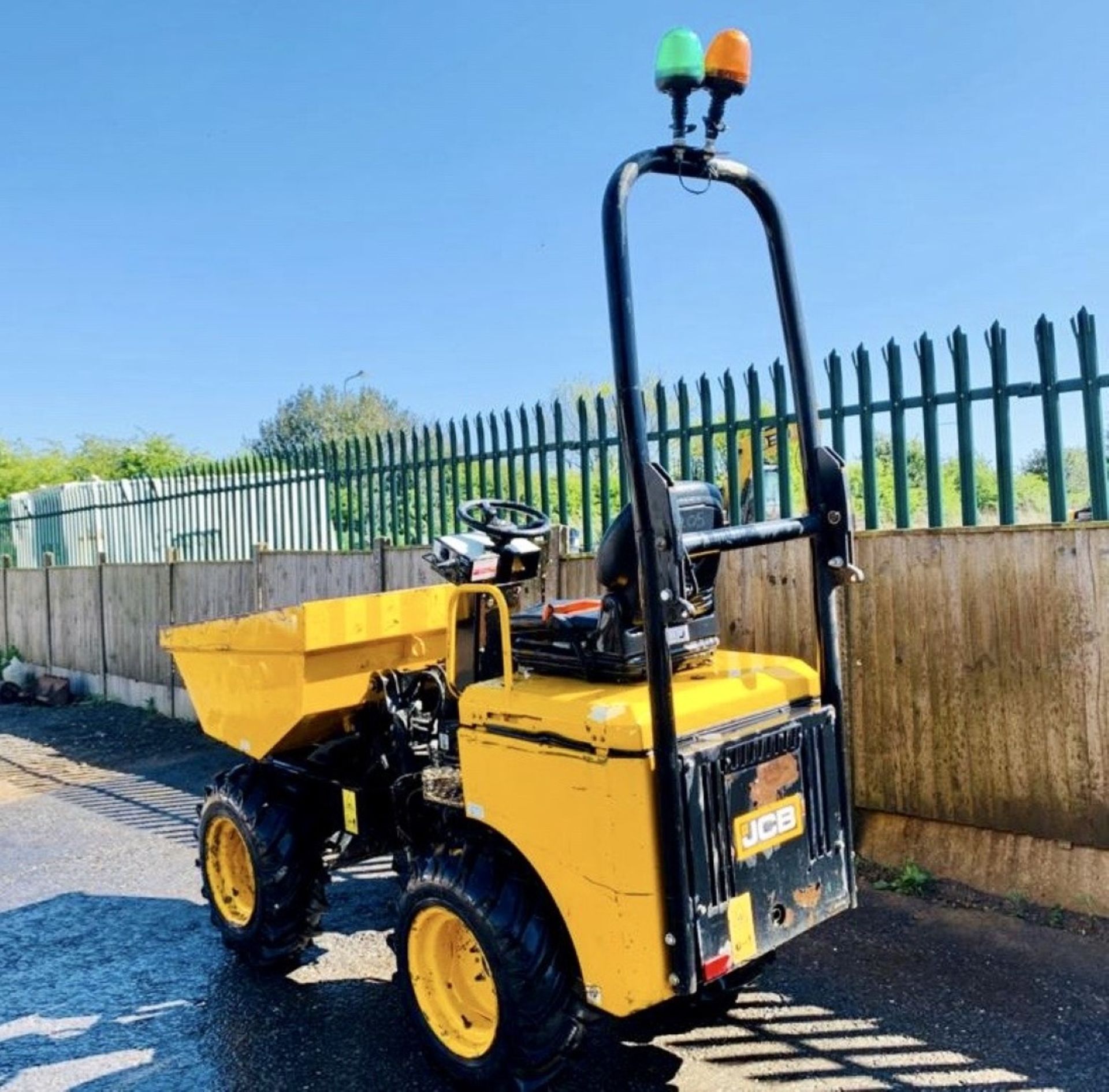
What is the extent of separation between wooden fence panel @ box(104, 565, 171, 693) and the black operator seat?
8.30 metres

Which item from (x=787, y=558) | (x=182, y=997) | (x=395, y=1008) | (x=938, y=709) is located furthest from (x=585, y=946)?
(x=787, y=558)

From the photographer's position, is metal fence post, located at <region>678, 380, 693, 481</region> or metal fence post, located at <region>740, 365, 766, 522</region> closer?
metal fence post, located at <region>740, 365, 766, 522</region>

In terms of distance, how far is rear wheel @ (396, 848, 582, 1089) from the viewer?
9.81ft

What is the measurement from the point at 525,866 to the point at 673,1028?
100 cm

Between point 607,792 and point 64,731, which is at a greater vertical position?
point 607,792

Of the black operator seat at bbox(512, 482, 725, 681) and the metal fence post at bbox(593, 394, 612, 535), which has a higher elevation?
the metal fence post at bbox(593, 394, 612, 535)

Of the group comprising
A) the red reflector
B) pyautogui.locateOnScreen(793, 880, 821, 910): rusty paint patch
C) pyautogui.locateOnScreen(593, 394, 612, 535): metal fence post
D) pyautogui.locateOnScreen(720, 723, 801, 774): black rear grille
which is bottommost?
the red reflector

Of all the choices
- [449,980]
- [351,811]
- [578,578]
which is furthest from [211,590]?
[449,980]

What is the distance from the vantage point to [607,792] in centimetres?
274

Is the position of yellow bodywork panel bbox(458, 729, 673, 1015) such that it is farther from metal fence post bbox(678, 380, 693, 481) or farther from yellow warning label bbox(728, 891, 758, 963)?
metal fence post bbox(678, 380, 693, 481)

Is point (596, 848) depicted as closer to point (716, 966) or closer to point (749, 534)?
point (716, 966)

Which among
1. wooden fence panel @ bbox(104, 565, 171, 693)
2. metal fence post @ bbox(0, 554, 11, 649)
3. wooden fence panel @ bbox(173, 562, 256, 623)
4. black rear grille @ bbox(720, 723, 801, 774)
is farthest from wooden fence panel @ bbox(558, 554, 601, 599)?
metal fence post @ bbox(0, 554, 11, 649)

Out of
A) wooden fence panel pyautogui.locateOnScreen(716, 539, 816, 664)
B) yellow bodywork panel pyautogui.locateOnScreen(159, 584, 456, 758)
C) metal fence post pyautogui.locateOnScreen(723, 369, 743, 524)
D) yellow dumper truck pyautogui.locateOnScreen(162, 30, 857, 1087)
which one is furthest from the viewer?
metal fence post pyautogui.locateOnScreen(723, 369, 743, 524)

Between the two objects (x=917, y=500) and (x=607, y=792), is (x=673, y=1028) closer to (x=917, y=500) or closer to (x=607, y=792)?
(x=607, y=792)
